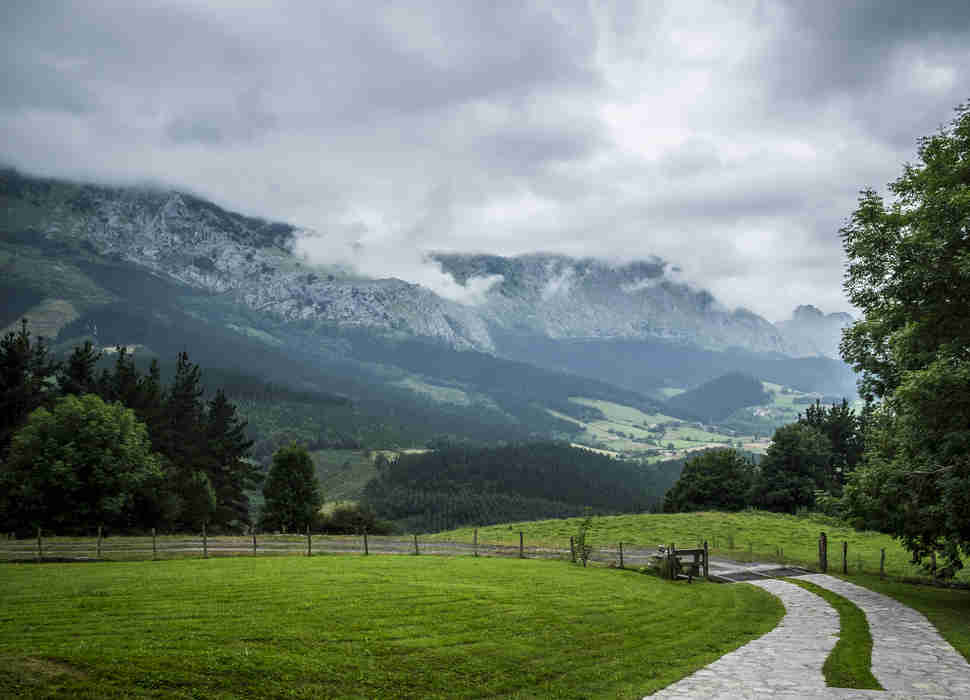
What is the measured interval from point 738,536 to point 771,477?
114 feet

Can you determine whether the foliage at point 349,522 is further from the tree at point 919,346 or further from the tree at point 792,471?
the tree at point 919,346

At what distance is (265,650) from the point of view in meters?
15.5

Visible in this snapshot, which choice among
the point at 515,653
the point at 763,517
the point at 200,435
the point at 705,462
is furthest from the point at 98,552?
the point at 705,462

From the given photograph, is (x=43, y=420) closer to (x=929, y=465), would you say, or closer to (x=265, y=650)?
(x=265, y=650)

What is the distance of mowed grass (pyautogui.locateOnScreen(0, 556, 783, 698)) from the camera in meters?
13.7

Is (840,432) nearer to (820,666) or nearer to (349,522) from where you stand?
(349,522)

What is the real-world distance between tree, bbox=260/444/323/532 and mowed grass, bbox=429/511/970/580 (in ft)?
63.9

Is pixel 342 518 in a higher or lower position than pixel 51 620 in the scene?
lower

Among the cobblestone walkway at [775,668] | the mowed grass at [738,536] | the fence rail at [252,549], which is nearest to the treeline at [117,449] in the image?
the fence rail at [252,549]

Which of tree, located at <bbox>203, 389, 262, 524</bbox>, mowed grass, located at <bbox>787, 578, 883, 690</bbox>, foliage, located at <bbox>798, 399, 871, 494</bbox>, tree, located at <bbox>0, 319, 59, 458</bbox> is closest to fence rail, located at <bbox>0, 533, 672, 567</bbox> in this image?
mowed grass, located at <bbox>787, 578, 883, 690</bbox>

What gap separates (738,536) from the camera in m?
64.3

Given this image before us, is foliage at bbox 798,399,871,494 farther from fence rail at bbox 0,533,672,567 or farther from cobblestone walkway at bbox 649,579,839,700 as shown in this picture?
cobblestone walkway at bbox 649,579,839,700

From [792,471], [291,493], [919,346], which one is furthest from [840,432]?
[919,346]

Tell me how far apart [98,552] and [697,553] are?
38.3 m
